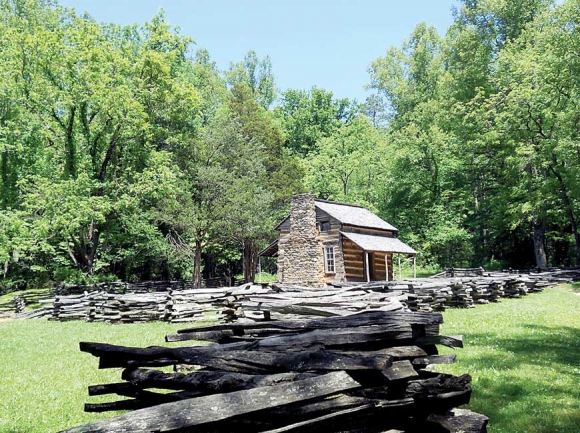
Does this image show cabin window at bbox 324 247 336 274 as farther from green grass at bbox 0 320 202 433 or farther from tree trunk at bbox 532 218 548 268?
green grass at bbox 0 320 202 433

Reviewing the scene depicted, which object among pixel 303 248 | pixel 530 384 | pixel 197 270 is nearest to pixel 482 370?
pixel 530 384

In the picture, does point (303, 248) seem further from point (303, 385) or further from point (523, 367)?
point (303, 385)

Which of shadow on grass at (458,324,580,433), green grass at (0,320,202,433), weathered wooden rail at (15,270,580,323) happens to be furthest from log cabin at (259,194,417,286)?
shadow on grass at (458,324,580,433)

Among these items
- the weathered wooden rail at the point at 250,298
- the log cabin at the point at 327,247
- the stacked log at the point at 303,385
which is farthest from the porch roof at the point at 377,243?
the stacked log at the point at 303,385

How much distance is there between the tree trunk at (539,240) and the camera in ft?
105

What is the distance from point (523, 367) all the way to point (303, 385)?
6.10 m

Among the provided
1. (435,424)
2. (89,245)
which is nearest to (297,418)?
(435,424)

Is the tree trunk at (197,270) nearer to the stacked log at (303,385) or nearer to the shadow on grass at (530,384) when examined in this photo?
the shadow on grass at (530,384)

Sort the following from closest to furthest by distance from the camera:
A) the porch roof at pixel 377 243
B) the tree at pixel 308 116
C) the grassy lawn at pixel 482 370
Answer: the grassy lawn at pixel 482 370 → the porch roof at pixel 377 243 → the tree at pixel 308 116

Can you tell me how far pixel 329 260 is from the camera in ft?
97.6

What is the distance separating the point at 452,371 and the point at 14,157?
3319cm

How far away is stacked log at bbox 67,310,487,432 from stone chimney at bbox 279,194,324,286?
981 inches

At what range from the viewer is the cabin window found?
1166 inches

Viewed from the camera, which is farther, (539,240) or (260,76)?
(260,76)
